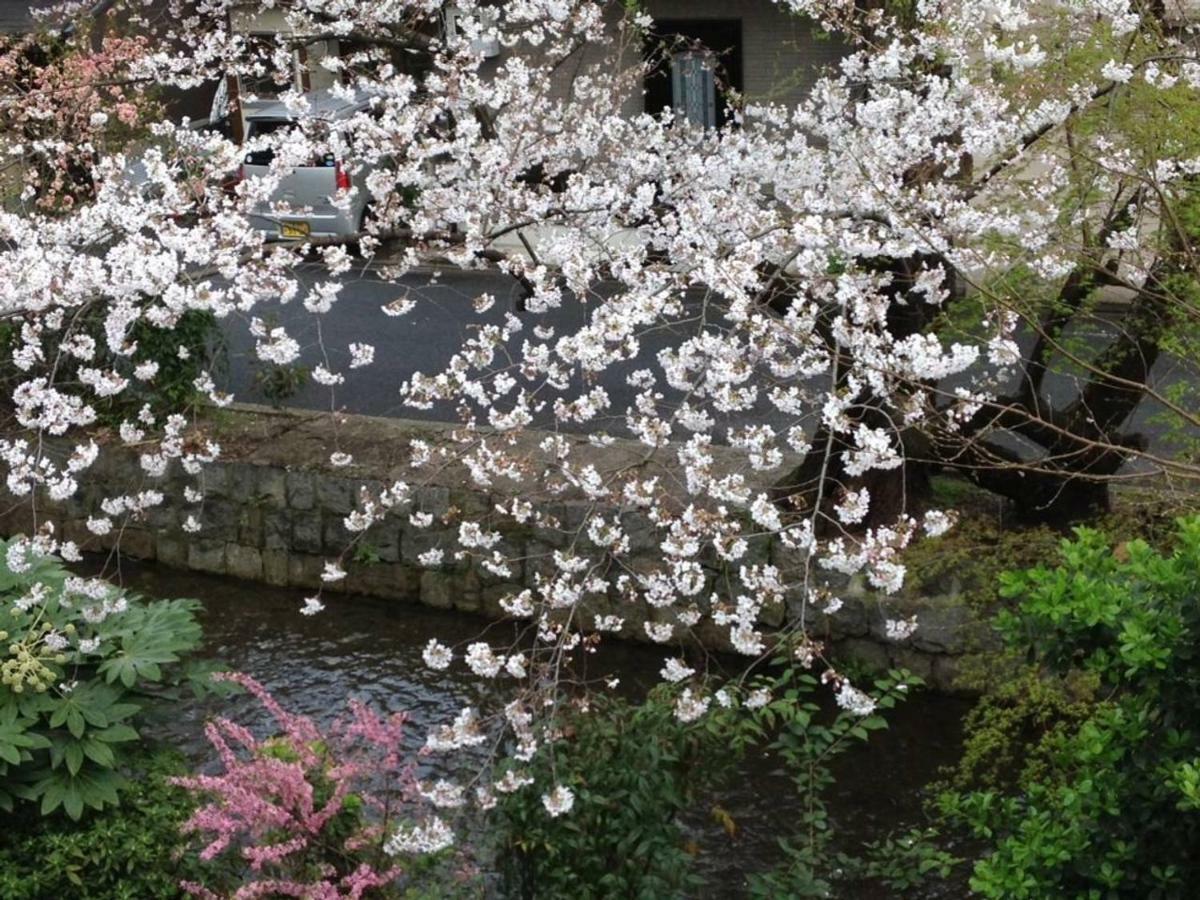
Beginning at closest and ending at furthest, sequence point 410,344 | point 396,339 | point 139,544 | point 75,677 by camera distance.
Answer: point 75,677
point 139,544
point 410,344
point 396,339

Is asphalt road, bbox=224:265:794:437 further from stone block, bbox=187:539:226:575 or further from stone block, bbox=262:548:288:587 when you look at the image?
stone block, bbox=187:539:226:575

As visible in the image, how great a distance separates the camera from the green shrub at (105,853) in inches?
201

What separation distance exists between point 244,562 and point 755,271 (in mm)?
4752

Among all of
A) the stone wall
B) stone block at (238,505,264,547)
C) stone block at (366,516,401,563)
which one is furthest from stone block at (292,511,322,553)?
stone block at (366,516,401,563)

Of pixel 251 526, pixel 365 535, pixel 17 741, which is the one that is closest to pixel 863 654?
pixel 365 535

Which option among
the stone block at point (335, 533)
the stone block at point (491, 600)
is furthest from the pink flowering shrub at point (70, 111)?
the stone block at point (491, 600)

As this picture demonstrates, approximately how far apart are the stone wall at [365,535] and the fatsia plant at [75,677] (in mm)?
2647

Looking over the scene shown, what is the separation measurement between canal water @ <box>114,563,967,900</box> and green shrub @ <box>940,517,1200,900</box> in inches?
76.2

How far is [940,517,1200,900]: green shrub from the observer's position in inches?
149

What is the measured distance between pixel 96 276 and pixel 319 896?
3.38 metres

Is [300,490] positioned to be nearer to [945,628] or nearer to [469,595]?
[469,595]

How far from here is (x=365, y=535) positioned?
9.41m

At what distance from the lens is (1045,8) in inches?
314

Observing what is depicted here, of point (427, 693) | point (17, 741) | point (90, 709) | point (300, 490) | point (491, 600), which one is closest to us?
point (17, 741)
